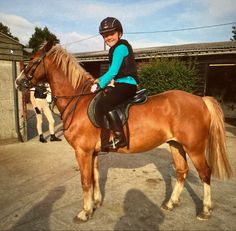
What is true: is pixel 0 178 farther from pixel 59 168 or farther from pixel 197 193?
pixel 197 193

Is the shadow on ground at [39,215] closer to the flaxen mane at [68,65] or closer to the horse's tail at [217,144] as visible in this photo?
the flaxen mane at [68,65]

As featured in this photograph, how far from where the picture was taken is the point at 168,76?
12.7 m

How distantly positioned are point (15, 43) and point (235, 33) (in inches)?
2155

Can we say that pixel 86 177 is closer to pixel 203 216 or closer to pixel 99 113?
pixel 99 113

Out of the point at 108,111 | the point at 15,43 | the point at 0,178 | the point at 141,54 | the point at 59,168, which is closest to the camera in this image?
the point at 108,111

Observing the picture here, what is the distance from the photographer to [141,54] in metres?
15.9

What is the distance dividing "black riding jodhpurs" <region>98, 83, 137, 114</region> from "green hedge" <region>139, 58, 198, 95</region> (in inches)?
353

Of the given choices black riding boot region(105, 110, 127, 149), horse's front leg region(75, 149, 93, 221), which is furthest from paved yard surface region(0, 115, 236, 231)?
black riding boot region(105, 110, 127, 149)

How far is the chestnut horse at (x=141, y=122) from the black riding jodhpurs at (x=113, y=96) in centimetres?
34

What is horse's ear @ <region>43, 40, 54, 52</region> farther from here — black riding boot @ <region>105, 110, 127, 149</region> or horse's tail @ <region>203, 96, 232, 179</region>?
horse's tail @ <region>203, 96, 232, 179</region>

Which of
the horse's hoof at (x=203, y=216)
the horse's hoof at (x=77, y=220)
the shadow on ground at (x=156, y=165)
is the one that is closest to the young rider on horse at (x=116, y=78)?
the horse's hoof at (x=77, y=220)

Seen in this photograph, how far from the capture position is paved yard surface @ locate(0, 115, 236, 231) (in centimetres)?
369

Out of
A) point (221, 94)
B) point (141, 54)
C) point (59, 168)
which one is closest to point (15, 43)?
point (59, 168)

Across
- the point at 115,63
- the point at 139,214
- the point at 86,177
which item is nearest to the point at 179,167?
the point at 139,214
